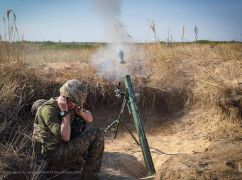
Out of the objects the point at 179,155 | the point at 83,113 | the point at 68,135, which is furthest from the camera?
the point at 179,155

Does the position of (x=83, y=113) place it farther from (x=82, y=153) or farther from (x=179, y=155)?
(x=179, y=155)

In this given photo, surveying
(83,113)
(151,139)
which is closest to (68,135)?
(83,113)

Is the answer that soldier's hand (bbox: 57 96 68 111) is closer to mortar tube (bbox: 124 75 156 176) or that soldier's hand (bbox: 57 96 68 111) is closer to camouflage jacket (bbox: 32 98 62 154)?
camouflage jacket (bbox: 32 98 62 154)

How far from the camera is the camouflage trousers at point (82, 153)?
445cm

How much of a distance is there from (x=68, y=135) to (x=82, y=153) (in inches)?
17.7

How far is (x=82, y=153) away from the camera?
460 centimetres

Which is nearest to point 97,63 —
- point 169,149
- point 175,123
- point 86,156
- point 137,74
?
point 137,74

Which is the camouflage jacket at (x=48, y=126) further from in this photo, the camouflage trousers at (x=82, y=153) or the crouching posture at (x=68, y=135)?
the camouflage trousers at (x=82, y=153)

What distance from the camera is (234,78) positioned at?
718 centimetres

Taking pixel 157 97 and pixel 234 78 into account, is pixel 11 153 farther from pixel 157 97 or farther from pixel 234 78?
pixel 234 78

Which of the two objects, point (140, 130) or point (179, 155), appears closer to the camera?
point (179, 155)

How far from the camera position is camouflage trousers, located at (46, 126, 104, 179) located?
14.6ft

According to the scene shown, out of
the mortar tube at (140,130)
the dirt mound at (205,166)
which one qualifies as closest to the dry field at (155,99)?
the mortar tube at (140,130)

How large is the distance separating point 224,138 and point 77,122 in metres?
2.65
